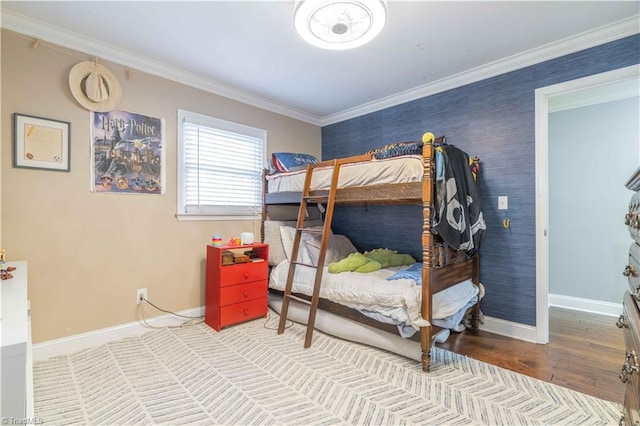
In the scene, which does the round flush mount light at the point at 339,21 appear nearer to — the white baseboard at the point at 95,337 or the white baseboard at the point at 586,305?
the white baseboard at the point at 95,337

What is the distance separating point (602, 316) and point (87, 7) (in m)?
5.29

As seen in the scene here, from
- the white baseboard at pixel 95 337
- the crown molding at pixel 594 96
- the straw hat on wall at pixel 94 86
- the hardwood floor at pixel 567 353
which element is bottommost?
the hardwood floor at pixel 567 353

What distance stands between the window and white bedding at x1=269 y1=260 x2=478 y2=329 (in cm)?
117

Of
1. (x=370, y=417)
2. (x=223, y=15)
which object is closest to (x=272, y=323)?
(x=370, y=417)

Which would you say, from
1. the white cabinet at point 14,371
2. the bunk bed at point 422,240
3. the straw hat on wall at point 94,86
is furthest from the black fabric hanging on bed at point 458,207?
the straw hat on wall at point 94,86

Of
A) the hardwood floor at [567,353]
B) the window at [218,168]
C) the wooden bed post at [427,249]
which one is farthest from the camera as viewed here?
the window at [218,168]

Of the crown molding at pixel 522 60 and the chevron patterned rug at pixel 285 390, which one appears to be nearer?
the chevron patterned rug at pixel 285 390

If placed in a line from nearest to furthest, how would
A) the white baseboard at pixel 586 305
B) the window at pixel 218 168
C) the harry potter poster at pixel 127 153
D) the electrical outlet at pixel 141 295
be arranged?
1. the harry potter poster at pixel 127 153
2. the electrical outlet at pixel 141 295
3. the window at pixel 218 168
4. the white baseboard at pixel 586 305

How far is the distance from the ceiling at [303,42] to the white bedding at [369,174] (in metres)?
0.94

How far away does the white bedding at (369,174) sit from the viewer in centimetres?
221

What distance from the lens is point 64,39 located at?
7.35ft

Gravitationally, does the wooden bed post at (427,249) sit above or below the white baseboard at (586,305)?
above

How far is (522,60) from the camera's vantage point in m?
2.53

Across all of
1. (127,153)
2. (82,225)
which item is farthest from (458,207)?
(82,225)
